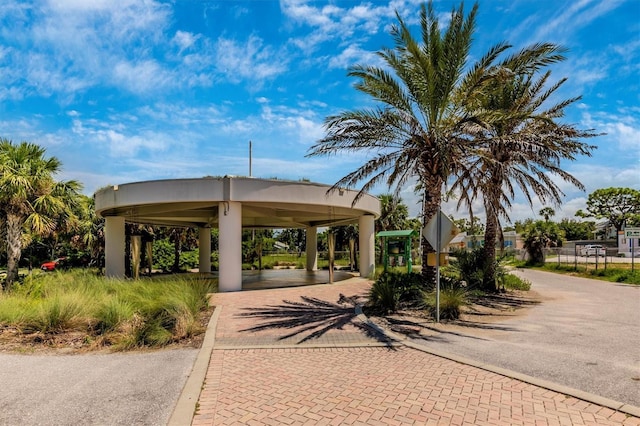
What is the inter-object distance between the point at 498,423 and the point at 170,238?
1284 inches

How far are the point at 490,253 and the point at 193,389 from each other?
45.4ft

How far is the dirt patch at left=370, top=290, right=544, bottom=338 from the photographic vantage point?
9133 mm

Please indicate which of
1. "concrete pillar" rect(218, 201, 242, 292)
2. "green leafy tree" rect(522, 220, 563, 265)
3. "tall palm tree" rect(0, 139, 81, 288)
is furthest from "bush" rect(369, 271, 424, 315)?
"green leafy tree" rect(522, 220, 563, 265)

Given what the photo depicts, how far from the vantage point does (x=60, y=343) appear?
807 cm

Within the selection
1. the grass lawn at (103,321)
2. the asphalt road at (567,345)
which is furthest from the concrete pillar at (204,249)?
the asphalt road at (567,345)

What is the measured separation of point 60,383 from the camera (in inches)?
230

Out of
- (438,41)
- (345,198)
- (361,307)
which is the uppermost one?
(438,41)

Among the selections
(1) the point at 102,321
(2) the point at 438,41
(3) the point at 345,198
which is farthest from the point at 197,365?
(3) the point at 345,198

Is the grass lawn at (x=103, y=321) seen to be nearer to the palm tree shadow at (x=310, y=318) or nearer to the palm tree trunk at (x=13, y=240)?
the palm tree shadow at (x=310, y=318)

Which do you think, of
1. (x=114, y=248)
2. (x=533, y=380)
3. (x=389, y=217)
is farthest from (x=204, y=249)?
(x=533, y=380)

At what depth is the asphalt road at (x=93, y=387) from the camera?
4.67 meters

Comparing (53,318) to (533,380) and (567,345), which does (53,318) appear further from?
(567,345)

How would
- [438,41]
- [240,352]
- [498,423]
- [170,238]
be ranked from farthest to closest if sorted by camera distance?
[170,238] → [438,41] → [240,352] → [498,423]

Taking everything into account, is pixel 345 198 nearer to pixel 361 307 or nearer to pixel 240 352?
pixel 361 307
